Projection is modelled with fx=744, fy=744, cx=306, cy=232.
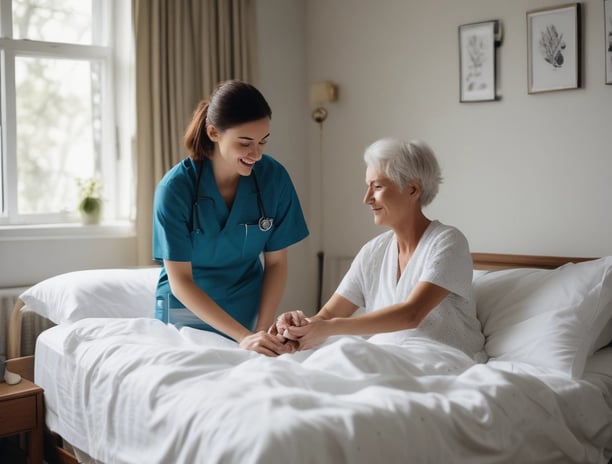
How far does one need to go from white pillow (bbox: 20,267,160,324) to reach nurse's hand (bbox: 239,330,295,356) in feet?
3.03

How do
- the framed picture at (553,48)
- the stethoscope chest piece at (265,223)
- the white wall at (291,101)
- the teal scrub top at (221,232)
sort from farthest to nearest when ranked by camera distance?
the white wall at (291,101)
the framed picture at (553,48)
the stethoscope chest piece at (265,223)
the teal scrub top at (221,232)

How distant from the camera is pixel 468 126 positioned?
11.3 feet

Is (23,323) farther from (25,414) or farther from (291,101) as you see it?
(291,101)

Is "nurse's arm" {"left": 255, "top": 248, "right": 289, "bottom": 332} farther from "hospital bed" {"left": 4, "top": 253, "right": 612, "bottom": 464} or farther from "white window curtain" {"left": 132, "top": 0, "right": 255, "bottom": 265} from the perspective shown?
"white window curtain" {"left": 132, "top": 0, "right": 255, "bottom": 265}

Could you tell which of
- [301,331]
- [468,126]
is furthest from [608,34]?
[301,331]

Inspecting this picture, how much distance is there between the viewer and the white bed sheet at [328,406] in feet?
4.90

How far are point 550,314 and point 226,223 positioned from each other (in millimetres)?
1088

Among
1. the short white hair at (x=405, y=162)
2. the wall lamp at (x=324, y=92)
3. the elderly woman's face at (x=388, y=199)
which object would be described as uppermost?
the wall lamp at (x=324, y=92)

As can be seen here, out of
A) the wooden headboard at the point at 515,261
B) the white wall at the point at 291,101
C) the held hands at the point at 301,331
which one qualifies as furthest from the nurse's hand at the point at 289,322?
the white wall at the point at 291,101

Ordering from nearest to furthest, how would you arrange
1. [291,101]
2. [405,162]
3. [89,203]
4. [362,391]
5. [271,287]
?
[362,391] < [405,162] < [271,287] < [89,203] < [291,101]

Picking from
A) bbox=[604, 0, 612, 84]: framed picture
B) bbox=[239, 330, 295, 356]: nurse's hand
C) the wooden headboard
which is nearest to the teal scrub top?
bbox=[239, 330, 295, 356]: nurse's hand

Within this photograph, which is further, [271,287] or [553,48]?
[553,48]

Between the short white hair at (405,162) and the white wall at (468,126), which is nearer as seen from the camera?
the short white hair at (405,162)

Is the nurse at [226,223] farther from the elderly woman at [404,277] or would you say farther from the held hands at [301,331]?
the elderly woman at [404,277]
